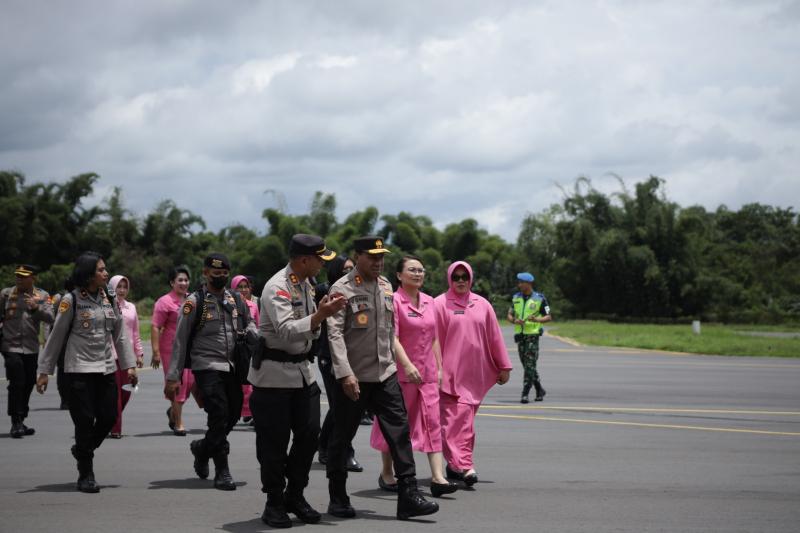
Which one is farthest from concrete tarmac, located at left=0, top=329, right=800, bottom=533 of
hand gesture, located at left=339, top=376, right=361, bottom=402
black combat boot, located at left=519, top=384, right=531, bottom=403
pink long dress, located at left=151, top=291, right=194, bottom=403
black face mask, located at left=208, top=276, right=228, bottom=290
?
black face mask, located at left=208, top=276, right=228, bottom=290

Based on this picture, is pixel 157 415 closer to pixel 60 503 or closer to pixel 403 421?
pixel 60 503

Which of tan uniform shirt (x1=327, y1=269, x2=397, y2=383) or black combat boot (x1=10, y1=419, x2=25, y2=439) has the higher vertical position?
tan uniform shirt (x1=327, y1=269, x2=397, y2=383)

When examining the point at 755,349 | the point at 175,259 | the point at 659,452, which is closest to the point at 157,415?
the point at 659,452

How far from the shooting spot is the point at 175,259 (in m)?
67.4

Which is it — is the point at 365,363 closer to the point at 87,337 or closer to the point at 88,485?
the point at 88,485

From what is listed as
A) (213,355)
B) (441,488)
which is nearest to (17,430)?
(213,355)

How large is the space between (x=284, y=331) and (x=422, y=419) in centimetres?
203

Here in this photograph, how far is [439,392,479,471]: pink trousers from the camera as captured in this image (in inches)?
331

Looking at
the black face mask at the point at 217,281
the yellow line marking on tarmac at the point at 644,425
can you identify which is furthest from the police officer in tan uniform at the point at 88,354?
the yellow line marking on tarmac at the point at 644,425

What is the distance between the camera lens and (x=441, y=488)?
790cm

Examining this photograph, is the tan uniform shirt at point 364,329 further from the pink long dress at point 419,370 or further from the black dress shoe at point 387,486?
the black dress shoe at point 387,486

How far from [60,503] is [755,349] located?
2648 cm

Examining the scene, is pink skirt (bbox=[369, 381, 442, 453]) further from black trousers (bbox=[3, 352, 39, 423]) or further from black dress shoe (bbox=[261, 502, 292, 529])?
black trousers (bbox=[3, 352, 39, 423])

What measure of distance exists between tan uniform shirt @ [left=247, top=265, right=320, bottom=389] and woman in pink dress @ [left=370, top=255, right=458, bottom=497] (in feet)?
4.34
